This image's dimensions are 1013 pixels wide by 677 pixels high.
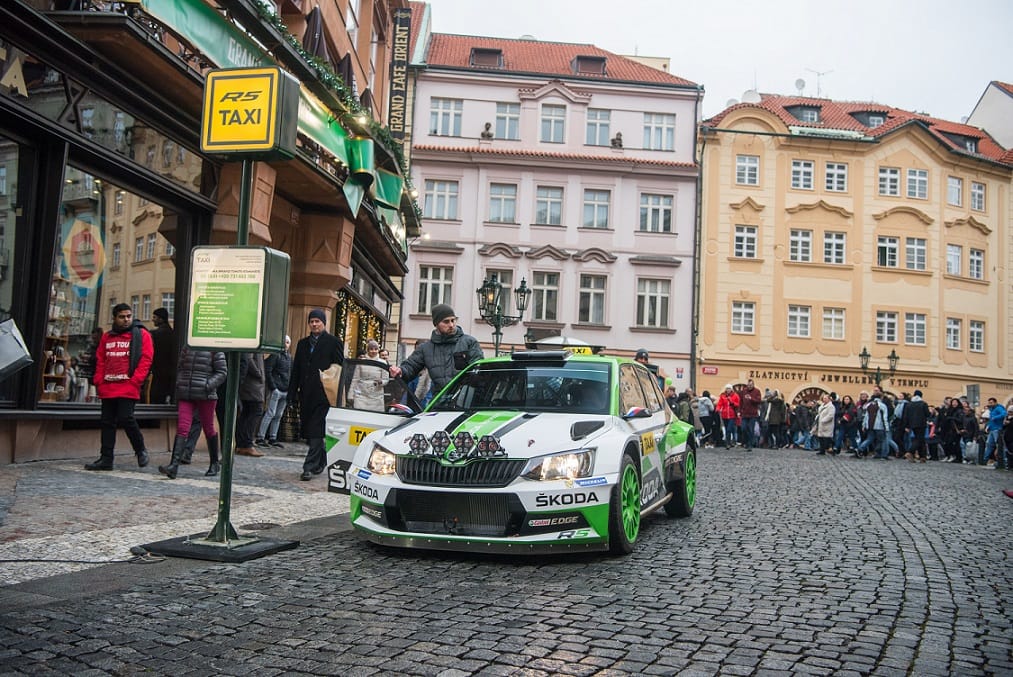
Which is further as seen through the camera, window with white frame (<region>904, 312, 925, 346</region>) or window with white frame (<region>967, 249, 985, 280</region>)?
window with white frame (<region>967, 249, 985, 280</region>)

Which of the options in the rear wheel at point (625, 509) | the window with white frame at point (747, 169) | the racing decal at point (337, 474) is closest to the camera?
the rear wheel at point (625, 509)

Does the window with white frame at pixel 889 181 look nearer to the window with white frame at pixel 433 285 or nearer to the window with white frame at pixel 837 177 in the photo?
the window with white frame at pixel 837 177

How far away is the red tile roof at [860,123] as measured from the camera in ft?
146

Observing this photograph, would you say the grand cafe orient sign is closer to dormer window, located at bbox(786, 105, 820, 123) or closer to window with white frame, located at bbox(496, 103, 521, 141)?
window with white frame, located at bbox(496, 103, 521, 141)

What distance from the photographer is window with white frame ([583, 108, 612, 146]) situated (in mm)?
41938

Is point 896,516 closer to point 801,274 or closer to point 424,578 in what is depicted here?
point 424,578

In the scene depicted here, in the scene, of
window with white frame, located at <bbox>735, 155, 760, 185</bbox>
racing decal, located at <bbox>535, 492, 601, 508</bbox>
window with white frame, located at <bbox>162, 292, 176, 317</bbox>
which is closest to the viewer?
racing decal, located at <bbox>535, 492, 601, 508</bbox>

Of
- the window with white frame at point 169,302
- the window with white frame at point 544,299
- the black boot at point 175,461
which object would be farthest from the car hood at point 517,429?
the window with white frame at point 544,299

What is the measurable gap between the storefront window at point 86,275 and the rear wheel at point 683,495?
6815mm

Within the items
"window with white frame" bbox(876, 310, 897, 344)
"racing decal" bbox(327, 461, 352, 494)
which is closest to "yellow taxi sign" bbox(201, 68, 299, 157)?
"racing decal" bbox(327, 461, 352, 494)

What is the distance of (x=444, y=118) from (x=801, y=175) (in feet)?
52.2

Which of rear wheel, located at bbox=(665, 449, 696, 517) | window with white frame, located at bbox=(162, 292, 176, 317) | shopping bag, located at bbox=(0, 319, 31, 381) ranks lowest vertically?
rear wheel, located at bbox=(665, 449, 696, 517)

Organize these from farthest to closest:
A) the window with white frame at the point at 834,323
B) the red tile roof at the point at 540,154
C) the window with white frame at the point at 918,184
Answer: the window with white frame at the point at 918,184, the window with white frame at the point at 834,323, the red tile roof at the point at 540,154

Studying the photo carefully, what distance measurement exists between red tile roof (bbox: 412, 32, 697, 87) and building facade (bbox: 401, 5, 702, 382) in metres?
0.49
